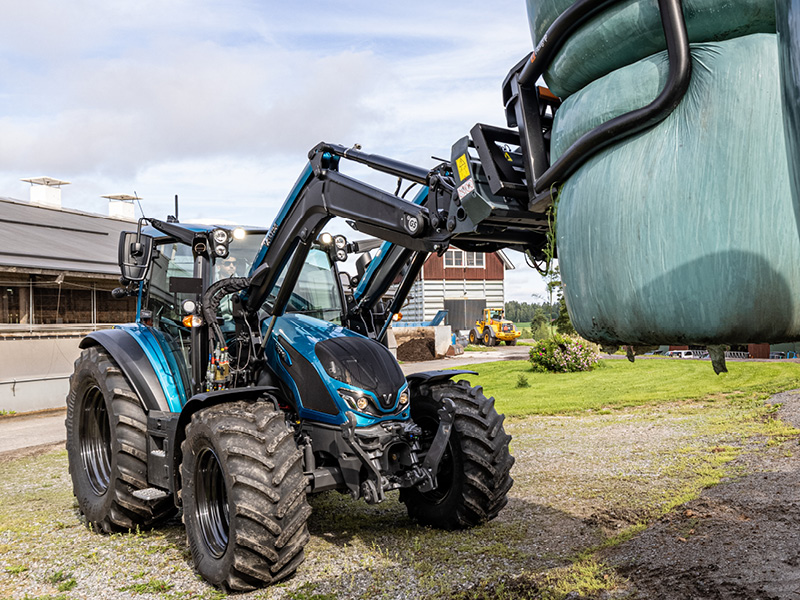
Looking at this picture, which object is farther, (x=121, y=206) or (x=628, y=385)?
(x=121, y=206)

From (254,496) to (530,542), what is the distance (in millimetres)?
2216

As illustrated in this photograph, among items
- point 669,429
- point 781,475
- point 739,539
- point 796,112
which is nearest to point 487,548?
point 739,539

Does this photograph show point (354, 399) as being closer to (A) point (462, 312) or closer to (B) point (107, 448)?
(B) point (107, 448)

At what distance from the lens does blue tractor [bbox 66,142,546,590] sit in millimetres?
4566

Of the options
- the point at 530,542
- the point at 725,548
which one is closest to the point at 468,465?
the point at 530,542

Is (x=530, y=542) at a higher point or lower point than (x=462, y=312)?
lower

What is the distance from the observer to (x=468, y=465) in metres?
5.48

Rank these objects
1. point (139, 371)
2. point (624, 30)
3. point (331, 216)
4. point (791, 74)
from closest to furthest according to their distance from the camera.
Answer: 1. point (791, 74)
2. point (624, 30)
3. point (331, 216)
4. point (139, 371)

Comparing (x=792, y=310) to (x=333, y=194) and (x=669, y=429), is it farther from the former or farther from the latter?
(x=669, y=429)

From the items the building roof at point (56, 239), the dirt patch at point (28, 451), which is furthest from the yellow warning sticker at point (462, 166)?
the building roof at point (56, 239)

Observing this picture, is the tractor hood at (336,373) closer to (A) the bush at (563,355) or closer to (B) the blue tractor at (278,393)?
(B) the blue tractor at (278,393)

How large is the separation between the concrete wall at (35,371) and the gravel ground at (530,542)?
8562 millimetres

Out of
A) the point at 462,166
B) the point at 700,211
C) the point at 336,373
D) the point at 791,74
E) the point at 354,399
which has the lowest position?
the point at 354,399

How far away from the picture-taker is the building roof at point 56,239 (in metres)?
17.1
